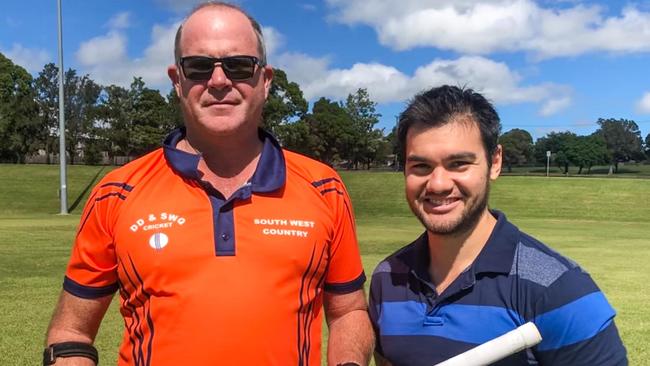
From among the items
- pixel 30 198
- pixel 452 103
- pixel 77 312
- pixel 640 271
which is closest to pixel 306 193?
pixel 452 103

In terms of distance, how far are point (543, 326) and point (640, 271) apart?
39.2 ft

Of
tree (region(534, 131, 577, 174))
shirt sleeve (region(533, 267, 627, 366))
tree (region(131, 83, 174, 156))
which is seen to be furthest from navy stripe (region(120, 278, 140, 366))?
tree (region(534, 131, 577, 174))

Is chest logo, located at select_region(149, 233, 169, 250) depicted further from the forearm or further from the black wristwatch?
the forearm

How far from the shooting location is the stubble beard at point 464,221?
2.48 metres

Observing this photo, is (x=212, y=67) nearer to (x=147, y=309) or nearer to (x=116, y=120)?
(x=147, y=309)

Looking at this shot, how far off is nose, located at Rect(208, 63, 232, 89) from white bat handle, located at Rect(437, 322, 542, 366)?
4.75 feet

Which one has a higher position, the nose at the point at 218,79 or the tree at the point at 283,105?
the tree at the point at 283,105

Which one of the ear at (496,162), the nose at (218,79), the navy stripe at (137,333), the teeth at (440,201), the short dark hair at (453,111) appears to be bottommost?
the navy stripe at (137,333)

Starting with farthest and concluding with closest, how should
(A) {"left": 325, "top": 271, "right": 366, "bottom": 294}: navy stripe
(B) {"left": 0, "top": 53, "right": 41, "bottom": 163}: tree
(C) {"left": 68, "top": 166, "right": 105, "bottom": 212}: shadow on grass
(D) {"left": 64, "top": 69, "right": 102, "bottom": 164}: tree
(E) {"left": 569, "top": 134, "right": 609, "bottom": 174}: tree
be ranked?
(E) {"left": 569, "top": 134, "right": 609, "bottom": 174}: tree
(D) {"left": 64, "top": 69, "right": 102, "bottom": 164}: tree
(B) {"left": 0, "top": 53, "right": 41, "bottom": 163}: tree
(C) {"left": 68, "top": 166, "right": 105, "bottom": 212}: shadow on grass
(A) {"left": 325, "top": 271, "right": 366, "bottom": 294}: navy stripe

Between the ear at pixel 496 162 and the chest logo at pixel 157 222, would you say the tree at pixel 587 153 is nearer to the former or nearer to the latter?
the ear at pixel 496 162

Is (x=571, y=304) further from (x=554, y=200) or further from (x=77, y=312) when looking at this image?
(x=554, y=200)

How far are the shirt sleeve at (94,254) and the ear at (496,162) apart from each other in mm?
1573

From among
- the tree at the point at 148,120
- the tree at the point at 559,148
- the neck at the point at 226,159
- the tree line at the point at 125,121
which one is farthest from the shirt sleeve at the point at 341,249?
the tree at the point at 559,148

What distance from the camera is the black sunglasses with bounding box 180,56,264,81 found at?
267 cm
